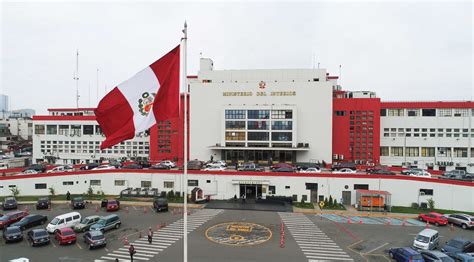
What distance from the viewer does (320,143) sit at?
57.5 metres

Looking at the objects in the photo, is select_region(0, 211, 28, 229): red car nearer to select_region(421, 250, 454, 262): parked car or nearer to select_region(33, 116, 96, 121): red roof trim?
select_region(421, 250, 454, 262): parked car

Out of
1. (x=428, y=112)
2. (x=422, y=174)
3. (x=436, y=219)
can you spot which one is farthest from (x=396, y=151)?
(x=436, y=219)

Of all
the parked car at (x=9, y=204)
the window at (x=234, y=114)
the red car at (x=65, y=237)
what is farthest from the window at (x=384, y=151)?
the parked car at (x=9, y=204)

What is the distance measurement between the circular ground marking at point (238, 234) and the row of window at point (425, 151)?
43.6 meters

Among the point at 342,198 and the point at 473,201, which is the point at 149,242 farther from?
the point at 473,201

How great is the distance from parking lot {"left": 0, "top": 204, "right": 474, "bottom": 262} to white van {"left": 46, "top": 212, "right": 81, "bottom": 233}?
2.30 metres

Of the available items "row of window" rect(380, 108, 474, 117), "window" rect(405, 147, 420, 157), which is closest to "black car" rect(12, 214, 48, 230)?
"row of window" rect(380, 108, 474, 117)

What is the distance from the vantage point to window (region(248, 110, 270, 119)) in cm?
5659

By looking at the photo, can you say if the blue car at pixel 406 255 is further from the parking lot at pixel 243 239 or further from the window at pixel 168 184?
the window at pixel 168 184

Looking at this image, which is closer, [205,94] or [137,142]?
[205,94]

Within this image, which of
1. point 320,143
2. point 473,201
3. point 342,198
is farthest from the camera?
point 320,143

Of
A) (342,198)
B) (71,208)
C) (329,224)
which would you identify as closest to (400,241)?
(329,224)

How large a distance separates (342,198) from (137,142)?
47.9m

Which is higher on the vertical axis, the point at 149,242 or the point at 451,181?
the point at 451,181
